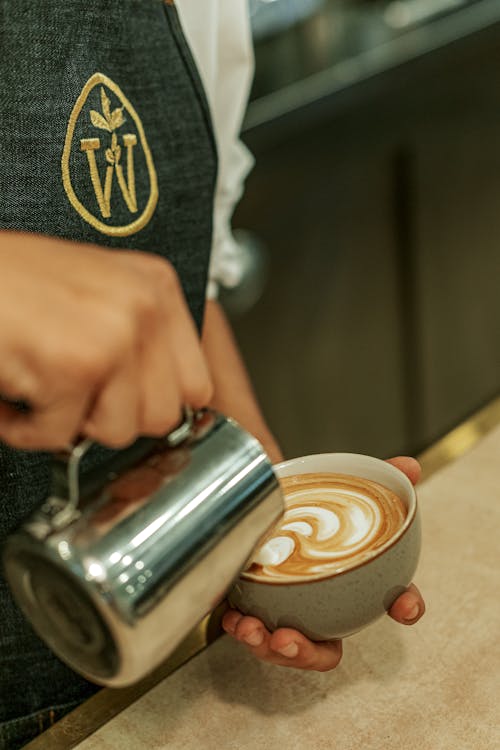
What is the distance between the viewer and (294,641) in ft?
2.43

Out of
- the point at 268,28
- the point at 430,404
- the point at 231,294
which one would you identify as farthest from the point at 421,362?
the point at 268,28

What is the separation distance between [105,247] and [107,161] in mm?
90

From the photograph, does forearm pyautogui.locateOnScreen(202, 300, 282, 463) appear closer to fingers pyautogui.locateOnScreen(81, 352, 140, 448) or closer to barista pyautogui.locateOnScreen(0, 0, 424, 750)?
barista pyautogui.locateOnScreen(0, 0, 424, 750)

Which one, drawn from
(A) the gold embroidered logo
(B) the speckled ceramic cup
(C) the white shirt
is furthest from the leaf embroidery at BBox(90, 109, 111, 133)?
(B) the speckled ceramic cup

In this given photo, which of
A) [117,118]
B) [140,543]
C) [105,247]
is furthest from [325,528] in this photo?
[117,118]

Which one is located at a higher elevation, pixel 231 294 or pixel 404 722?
pixel 404 722

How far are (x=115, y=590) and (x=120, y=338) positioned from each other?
0.15 meters

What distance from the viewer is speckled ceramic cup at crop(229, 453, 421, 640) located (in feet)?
2.36

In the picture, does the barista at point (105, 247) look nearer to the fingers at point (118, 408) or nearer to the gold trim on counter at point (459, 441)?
the fingers at point (118, 408)

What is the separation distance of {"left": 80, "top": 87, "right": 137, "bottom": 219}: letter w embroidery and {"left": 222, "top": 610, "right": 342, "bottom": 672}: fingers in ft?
1.48

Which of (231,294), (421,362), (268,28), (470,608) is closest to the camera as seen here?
(470,608)

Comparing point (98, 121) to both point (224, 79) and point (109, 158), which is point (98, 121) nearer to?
point (109, 158)

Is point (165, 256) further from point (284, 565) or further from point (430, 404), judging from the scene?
point (430, 404)

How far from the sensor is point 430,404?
320cm
